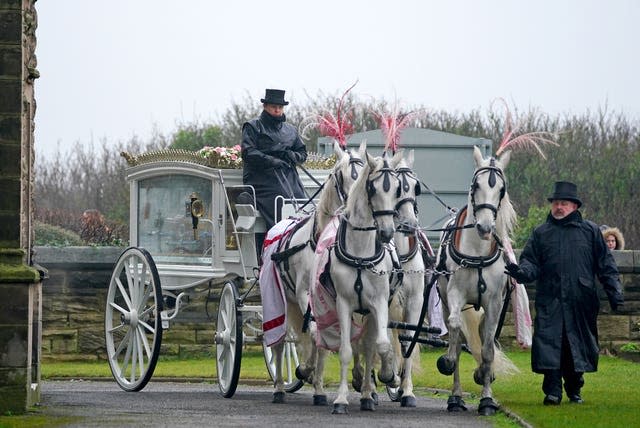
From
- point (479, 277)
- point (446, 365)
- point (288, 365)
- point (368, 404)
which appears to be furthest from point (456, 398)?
point (288, 365)

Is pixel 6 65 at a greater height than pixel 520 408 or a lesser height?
greater

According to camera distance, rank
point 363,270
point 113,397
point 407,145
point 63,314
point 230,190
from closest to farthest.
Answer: point 363,270 < point 113,397 < point 230,190 < point 63,314 < point 407,145

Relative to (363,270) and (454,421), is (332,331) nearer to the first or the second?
(363,270)

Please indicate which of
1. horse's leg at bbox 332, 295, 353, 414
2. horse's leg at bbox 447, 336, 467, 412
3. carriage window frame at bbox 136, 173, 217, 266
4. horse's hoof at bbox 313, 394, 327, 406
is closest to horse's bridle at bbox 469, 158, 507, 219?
horse's leg at bbox 447, 336, 467, 412

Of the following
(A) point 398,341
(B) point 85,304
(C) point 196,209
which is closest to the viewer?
(A) point 398,341

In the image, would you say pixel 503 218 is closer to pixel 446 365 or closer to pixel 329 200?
pixel 446 365

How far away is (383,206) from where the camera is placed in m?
13.0

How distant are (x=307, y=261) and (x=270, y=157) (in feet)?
4.96

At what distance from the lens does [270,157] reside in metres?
15.6

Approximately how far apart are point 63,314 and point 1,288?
8.27 meters

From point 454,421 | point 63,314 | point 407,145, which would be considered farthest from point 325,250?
point 407,145

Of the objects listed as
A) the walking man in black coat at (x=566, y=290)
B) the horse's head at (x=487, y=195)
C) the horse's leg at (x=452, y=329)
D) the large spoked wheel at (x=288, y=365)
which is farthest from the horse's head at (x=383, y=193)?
the large spoked wheel at (x=288, y=365)

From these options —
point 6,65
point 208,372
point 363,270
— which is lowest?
point 208,372

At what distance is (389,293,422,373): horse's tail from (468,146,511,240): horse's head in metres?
1.42
